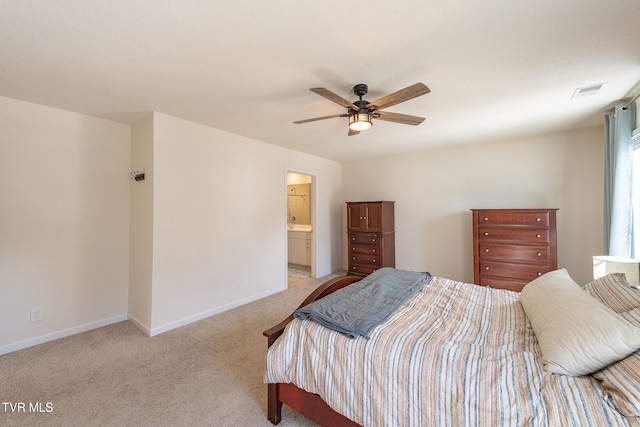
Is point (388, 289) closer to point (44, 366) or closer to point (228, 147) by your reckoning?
point (228, 147)

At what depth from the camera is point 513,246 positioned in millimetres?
3531

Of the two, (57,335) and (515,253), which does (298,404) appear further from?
(515,253)

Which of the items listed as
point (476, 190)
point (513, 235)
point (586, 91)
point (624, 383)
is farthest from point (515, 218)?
point (624, 383)

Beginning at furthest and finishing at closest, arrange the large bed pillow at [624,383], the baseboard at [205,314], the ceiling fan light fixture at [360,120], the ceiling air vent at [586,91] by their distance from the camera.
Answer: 1. the baseboard at [205,314]
2. the ceiling air vent at [586,91]
3. the ceiling fan light fixture at [360,120]
4. the large bed pillow at [624,383]

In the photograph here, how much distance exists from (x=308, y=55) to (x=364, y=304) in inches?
69.4

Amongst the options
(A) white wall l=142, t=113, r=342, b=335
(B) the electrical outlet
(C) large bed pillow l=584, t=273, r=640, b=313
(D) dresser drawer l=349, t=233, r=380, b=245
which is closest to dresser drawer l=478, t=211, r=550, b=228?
(D) dresser drawer l=349, t=233, r=380, b=245

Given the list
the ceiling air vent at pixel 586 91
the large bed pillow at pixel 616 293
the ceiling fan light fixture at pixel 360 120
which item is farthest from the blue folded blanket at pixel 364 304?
the ceiling air vent at pixel 586 91

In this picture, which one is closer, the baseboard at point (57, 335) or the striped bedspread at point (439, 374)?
the striped bedspread at point (439, 374)

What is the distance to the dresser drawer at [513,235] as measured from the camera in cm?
340

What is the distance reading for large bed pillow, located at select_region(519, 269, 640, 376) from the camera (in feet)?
3.45

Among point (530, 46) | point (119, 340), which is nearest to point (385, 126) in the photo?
point (530, 46)

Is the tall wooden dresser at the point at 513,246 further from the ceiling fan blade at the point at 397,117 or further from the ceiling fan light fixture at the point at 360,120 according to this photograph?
the ceiling fan light fixture at the point at 360,120

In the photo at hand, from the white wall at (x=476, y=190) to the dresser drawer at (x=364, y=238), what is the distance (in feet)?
2.20

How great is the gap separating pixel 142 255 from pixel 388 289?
2.74 metres
